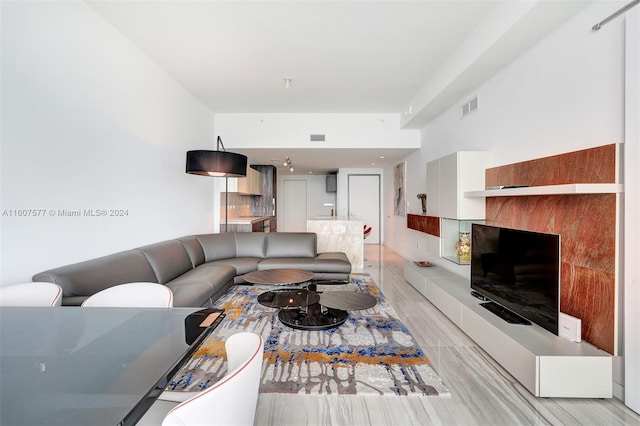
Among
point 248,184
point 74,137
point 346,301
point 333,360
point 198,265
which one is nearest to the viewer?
point 333,360

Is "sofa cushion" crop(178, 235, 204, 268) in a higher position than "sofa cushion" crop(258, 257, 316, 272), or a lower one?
higher

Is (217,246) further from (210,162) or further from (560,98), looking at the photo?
(560,98)

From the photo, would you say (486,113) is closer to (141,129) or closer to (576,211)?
(576,211)

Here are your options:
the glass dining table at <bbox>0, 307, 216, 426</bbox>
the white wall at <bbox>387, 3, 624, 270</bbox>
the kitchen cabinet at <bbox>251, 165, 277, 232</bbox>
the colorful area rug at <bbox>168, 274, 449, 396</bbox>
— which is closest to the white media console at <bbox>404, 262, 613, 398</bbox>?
the colorful area rug at <bbox>168, 274, 449, 396</bbox>

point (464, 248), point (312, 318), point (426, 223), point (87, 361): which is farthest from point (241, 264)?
point (87, 361)

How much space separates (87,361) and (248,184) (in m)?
5.78

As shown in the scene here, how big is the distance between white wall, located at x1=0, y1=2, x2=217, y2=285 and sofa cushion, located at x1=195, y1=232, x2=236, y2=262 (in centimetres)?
74

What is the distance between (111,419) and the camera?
2.26ft

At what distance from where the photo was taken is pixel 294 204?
32.7 feet

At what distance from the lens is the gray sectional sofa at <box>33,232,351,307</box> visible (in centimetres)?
216

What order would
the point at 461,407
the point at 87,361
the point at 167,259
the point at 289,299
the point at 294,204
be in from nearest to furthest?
the point at 87,361
the point at 461,407
the point at 289,299
the point at 167,259
the point at 294,204

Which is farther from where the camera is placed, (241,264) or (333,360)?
Answer: (241,264)

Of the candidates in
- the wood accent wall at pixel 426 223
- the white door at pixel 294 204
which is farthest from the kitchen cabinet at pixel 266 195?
the wood accent wall at pixel 426 223

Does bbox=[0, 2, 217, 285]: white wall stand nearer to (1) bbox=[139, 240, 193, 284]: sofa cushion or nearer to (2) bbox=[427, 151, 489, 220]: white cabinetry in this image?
(1) bbox=[139, 240, 193, 284]: sofa cushion
